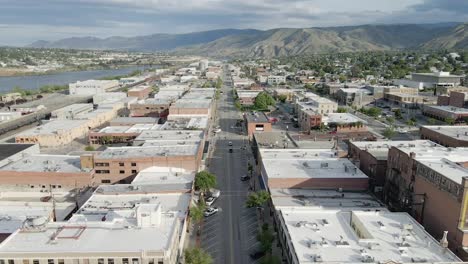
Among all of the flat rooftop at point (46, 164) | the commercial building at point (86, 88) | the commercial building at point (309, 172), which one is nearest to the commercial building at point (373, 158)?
the commercial building at point (309, 172)

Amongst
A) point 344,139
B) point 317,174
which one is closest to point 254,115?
point 344,139

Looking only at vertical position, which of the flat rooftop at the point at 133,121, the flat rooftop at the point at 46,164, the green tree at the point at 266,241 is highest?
the flat rooftop at the point at 133,121

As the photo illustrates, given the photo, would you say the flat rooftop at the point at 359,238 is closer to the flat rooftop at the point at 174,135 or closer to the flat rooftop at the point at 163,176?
the flat rooftop at the point at 163,176

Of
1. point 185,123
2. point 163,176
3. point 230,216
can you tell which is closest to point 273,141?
point 163,176

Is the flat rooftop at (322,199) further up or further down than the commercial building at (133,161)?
further down

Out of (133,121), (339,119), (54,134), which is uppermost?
(339,119)

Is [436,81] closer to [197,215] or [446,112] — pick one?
[446,112]

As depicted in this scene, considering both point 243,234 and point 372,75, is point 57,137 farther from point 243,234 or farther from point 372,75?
point 372,75
